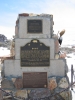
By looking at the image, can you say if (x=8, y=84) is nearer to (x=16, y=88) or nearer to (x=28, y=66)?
(x=16, y=88)

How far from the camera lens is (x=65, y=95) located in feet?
17.8

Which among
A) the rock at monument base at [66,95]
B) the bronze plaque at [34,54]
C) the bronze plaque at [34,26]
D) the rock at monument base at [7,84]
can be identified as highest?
the bronze plaque at [34,26]

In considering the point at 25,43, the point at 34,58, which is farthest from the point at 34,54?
the point at 25,43

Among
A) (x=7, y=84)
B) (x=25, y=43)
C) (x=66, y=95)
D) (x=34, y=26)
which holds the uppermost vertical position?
(x=34, y=26)

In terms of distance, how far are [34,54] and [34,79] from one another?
68 cm

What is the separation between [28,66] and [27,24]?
1.14 m

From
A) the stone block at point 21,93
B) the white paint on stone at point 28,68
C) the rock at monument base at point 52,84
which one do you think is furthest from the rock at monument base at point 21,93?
the rock at monument base at point 52,84

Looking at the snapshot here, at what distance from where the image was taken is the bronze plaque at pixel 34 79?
539cm

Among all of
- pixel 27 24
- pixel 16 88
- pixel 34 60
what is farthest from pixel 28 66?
pixel 27 24

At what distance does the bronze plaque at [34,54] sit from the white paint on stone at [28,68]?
11 cm

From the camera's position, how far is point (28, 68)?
5395 mm

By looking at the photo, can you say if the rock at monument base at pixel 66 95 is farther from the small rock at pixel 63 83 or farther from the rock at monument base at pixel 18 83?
the rock at monument base at pixel 18 83

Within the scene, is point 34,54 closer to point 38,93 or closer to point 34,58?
point 34,58

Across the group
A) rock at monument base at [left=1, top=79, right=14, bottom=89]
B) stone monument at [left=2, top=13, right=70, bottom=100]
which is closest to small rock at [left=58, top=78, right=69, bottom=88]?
stone monument at [left=2, top=13, right=70, bottom=100]
